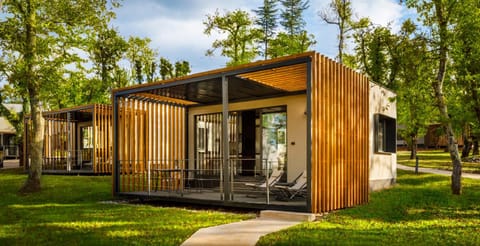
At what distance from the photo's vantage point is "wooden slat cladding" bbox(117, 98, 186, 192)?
12117mm

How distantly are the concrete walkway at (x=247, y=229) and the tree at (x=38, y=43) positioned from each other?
29.4ft

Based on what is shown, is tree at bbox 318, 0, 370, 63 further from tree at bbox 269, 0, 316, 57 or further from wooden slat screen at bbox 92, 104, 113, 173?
wooden slat screen at bbox 92, 104, 113, 173

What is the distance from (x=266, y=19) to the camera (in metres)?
28.8

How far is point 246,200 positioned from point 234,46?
20.0 metres

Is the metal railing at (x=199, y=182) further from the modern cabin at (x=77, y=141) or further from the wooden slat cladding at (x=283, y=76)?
the modern cabin at (x=77, y=141)

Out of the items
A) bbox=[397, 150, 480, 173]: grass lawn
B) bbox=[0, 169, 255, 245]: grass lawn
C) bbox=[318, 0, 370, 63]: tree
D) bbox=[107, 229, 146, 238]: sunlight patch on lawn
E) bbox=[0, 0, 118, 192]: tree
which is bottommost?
bbox=[397, 150, 480, 173]: grass lawn

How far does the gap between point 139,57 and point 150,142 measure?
2064 cm

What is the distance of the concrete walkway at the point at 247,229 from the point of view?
248 inches

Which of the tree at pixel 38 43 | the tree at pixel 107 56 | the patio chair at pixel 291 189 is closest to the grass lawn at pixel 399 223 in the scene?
the patio chair at pixel 291 189

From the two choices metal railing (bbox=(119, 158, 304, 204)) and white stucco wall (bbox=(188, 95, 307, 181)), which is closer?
metal railing (bbox=(119, 158, 304, 204))

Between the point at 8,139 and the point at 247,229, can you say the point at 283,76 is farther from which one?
the point at 8,139

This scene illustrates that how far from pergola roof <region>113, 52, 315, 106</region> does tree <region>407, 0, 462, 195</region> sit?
14.7 feet

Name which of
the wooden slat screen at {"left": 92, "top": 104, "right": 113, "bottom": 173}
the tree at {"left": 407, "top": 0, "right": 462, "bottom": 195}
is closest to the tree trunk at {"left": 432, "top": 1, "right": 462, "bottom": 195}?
the tree at {"left": 407, "top": 0, "right": 462, "bottom": 195}

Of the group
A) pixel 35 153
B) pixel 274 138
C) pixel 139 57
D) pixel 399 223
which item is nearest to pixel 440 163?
pixel 274 138
